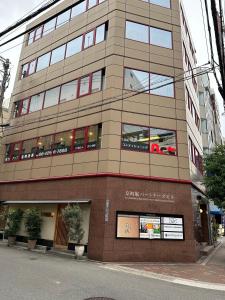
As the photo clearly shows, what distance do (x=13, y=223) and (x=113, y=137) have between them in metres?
9.46

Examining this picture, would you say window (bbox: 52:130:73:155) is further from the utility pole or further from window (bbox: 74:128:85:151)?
the utility pole

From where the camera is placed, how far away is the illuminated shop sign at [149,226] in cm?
1483

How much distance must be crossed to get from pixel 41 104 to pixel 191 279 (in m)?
16.8

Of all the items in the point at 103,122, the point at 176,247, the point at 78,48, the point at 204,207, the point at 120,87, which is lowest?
the point at 176,247

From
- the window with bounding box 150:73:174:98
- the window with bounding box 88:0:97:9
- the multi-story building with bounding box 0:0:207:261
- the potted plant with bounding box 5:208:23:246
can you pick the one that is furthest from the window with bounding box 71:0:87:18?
the potted plant with bounding box 5:208:23:246

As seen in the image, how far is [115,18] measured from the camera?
750 inches

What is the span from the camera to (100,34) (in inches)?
775

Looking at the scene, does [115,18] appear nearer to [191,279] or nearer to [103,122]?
[103,122]

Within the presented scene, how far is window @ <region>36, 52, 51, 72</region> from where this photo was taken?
23034mm

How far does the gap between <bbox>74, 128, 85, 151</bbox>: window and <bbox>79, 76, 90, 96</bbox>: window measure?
2.85 metres

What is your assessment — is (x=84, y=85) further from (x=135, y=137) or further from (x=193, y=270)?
(x=193, y=270)

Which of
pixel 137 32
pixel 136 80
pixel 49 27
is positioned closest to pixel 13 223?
pixel 136 80

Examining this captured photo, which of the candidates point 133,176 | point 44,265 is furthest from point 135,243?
point 44,265

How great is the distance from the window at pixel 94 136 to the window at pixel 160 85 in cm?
447
